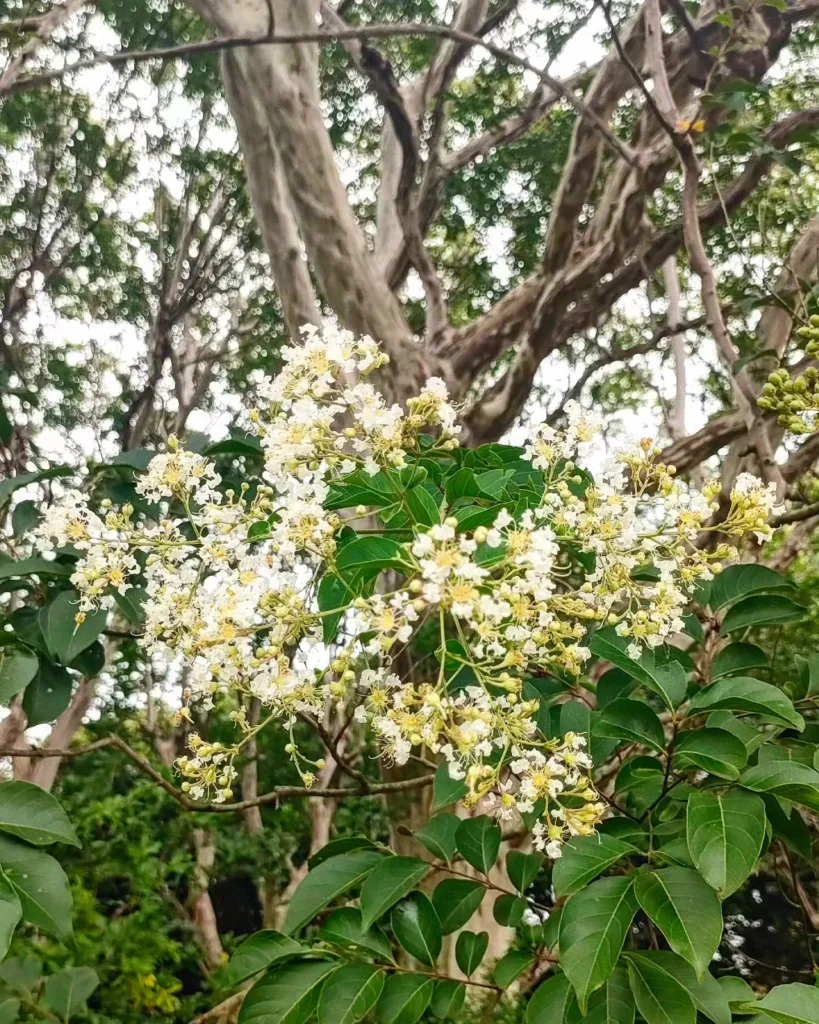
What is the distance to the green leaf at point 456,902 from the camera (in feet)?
2.79

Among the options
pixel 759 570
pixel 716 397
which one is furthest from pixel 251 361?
pixel 759 570

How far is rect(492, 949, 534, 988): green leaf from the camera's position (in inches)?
32.4

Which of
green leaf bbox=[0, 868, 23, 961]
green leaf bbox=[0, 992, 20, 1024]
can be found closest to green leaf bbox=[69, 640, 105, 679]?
green leaf bbox=[0, 868, 23, 961]

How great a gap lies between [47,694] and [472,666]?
616 millimetres

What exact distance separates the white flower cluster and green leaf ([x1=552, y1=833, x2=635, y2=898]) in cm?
2

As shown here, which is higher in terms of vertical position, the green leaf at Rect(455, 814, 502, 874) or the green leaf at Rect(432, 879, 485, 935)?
the green leaf at Rect(455, 814, 502, 874)

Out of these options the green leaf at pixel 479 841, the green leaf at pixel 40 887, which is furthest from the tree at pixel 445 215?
the green leaf at pixel 479 841

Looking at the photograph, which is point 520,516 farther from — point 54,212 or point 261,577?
point 54,212

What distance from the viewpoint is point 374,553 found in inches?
23.4

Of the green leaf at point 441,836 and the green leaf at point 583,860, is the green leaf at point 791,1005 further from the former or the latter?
the green leaf at point 441,836

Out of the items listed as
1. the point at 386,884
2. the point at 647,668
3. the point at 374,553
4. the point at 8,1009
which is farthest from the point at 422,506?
the point at 8,1009

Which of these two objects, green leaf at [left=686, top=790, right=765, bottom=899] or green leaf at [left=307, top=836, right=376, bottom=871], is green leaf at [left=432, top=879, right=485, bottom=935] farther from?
green leaf at [left=686, top=790, right=765, bottom=899]

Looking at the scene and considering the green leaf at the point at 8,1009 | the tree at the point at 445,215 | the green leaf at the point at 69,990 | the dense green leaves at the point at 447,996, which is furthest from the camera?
the tree at the point at 445,215

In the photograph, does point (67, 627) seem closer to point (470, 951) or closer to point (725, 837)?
point (470, 951)
